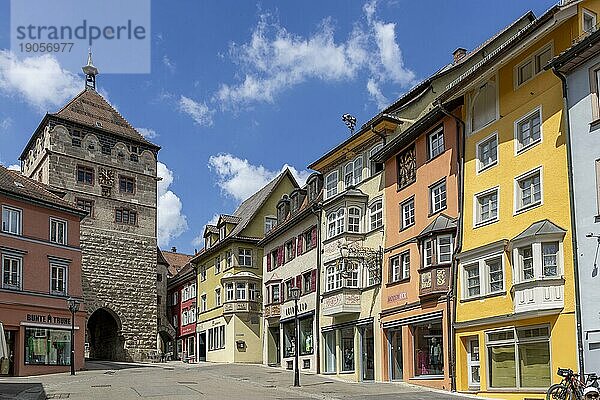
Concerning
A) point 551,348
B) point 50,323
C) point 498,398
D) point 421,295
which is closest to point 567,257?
point 551,348

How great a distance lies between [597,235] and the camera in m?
21.5

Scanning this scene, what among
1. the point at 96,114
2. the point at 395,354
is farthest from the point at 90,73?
the point at 395,354

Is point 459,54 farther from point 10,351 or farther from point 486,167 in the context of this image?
point 10,351

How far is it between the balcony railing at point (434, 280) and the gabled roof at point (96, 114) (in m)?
41.1

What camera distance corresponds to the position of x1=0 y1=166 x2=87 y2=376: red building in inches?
1671

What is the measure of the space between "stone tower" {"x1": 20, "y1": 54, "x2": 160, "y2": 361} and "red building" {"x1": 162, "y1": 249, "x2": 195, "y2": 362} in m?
3.28

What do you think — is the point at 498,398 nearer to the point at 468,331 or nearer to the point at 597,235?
the point at 468,331

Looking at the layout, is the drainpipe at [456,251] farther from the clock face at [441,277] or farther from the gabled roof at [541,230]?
the gabled roof at [541,230]

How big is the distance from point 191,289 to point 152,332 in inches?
202

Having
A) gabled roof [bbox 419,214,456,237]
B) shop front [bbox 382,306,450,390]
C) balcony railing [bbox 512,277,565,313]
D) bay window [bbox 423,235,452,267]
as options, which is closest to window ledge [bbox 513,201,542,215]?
balcony railing [bbox 512,277,565,313]

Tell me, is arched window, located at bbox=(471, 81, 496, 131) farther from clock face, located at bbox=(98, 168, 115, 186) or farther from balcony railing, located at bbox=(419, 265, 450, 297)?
clock face, located at bbox=(98, 168, 115, 186)

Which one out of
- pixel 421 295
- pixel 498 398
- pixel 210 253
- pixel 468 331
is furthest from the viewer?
pixel 210 253

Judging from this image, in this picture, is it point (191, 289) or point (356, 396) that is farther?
point (191, 289)

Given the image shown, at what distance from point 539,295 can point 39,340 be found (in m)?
30.1
